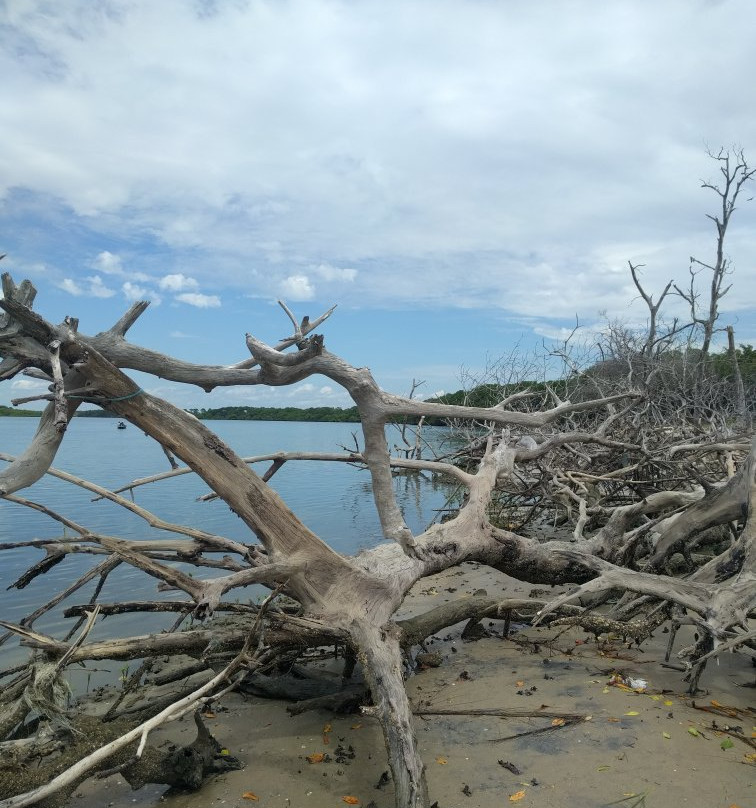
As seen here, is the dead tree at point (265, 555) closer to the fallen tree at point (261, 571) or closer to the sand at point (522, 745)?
the fallen tree at point (261, 571)

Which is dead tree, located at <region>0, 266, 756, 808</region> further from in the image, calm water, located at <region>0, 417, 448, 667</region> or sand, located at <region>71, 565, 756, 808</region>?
calm water, located at <region>0, 417, 448, 667</region>

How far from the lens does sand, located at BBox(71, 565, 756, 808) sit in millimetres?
3135

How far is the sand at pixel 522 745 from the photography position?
3135 mm

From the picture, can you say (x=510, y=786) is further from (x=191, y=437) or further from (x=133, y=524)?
(x=133, y=524)

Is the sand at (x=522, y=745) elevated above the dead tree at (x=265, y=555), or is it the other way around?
the dead tree at (x=265, y=555)

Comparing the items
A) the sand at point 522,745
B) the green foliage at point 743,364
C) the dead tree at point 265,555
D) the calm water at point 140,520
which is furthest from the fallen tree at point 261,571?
the green foliage at point 743,364

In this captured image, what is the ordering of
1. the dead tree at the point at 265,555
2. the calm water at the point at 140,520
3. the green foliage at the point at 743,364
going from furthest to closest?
the green foliage at the point at 743,364
the calm water at the point at 140,520
the dead tree at the point at 265,555

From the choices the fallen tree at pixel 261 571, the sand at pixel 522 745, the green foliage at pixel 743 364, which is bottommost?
the sand at pixel 522 745

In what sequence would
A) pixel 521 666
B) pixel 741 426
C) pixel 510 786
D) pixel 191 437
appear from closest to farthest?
pixel 510 786 < pixel 191 437 < pixel 521 666 < pixel 741 426

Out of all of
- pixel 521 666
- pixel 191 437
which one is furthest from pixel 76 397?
pixel 521 666

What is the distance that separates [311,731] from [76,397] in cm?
248

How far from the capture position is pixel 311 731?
401 cm

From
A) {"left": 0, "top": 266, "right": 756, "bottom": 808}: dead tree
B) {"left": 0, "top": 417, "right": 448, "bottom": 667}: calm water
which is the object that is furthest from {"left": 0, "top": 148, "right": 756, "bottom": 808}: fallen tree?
{"left": 0, "top": 417, "right": 448, "bottom": 667}: calm water

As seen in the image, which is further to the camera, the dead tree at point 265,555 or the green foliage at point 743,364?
the green foliage at point 743,364
